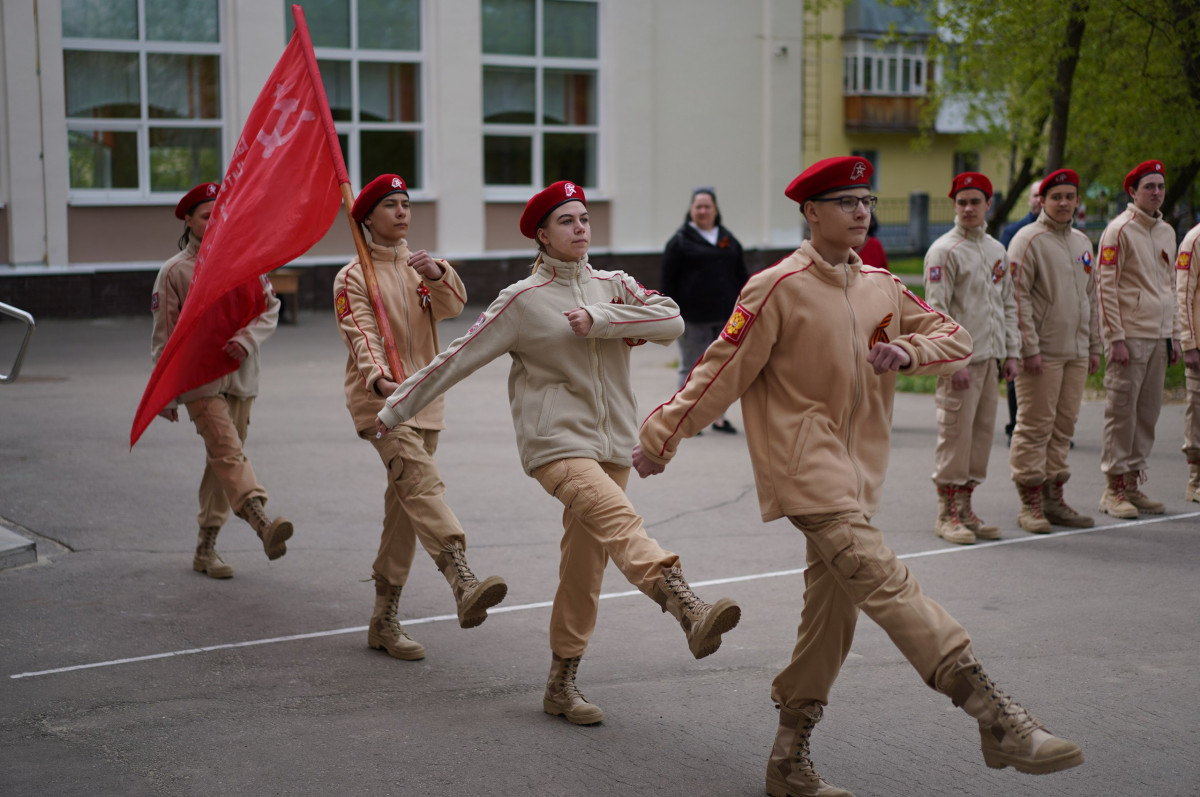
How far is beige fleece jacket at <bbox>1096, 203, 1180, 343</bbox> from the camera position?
867 centimetres

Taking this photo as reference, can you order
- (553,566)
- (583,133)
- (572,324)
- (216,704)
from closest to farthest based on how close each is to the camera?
(572,324), (216,704), (553,566), (583,133)

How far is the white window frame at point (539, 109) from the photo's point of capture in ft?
84.5

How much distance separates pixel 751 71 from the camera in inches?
1113

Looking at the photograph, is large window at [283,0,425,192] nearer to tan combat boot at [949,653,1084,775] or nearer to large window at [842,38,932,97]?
tan combat boot at [949,653,1084,775]

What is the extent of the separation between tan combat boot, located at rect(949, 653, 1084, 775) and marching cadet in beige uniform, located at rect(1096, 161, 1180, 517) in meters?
5.33

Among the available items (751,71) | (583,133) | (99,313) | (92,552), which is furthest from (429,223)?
(92,552)

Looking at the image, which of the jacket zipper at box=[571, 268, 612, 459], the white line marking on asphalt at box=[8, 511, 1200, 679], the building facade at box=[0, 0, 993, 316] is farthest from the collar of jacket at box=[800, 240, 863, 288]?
the building facade at box=[0, 0, 993, 316]

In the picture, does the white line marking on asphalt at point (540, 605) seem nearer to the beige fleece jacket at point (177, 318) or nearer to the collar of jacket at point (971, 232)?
the beige fleece jacket at point (177, 318)

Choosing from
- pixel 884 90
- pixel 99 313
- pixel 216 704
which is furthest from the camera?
pixel 884 90

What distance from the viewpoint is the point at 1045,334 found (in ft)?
27.4

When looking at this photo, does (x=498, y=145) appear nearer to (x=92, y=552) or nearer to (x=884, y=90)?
(x=92, y=552)

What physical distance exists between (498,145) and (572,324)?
857 inches

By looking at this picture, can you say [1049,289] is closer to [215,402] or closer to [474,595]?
[474,595]

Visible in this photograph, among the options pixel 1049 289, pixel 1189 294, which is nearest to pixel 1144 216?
pixel 1189 294
